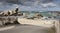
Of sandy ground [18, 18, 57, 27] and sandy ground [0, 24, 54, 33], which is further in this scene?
sandy ground [18, 18, 57, 27]

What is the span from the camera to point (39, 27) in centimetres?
412

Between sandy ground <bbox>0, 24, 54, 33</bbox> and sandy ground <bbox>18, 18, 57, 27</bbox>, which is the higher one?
sandy ground <bbox>18, 18, 57, 27</bbox>

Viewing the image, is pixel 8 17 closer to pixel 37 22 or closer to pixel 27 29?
pixel 27 29

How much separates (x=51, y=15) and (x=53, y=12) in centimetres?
10

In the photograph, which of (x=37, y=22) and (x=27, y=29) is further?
(x=37, y=22)

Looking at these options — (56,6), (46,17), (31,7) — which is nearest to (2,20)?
(31,7)

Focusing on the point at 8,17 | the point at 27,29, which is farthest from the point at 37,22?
the point at 8,17

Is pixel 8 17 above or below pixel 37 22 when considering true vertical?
above

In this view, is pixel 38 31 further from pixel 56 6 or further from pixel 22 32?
pixel 56 6

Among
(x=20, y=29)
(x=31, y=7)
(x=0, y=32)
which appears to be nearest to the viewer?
(x=0, y=32)

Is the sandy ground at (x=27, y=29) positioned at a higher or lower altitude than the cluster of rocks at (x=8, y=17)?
lower

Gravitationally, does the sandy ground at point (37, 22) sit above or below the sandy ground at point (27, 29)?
above

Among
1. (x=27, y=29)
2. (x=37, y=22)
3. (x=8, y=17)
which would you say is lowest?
(x=27, y=29)

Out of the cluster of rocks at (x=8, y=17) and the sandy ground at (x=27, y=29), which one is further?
the cluster of rocks at (x=8, y=17)
